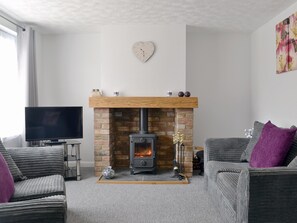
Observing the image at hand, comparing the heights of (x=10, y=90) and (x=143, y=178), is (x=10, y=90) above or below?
above

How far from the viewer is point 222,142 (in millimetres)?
3514

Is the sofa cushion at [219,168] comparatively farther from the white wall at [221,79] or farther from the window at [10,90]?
the window at [10,90]

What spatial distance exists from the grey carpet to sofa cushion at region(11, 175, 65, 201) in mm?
519

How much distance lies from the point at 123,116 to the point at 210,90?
1.61 meters

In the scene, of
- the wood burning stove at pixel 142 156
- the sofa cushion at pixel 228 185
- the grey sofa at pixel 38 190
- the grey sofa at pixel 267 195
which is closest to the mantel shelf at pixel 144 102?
the wood burning stove at pixel 142 156

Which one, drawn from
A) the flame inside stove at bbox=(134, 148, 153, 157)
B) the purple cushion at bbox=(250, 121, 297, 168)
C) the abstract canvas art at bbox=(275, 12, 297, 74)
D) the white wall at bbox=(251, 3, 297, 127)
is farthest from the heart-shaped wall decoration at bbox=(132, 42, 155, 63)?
the purple cushion at bbox=(250, 121, 297, 168)

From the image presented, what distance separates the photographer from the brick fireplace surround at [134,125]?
438 centimetres

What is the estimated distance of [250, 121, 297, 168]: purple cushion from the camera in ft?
8.63

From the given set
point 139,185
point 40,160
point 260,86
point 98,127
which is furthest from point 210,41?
point 40,160

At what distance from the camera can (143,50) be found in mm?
4566

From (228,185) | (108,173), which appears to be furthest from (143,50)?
(228,185)

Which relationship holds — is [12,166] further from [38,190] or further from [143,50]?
[143,50]

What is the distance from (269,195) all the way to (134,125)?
3180mm

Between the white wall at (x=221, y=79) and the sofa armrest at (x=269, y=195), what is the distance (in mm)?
3128
